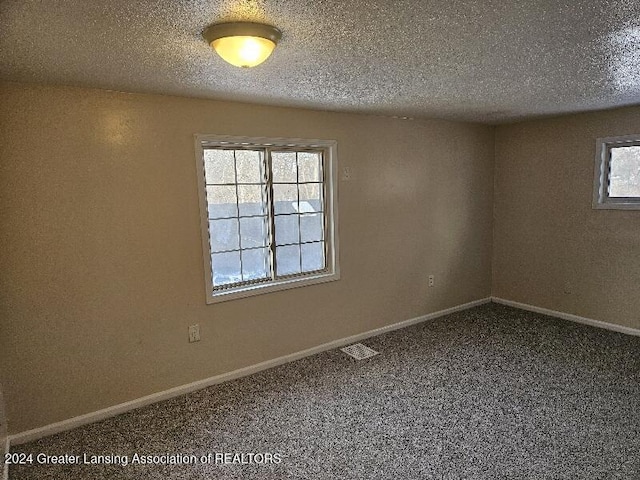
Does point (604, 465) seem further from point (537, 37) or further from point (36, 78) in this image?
point (36, 78)

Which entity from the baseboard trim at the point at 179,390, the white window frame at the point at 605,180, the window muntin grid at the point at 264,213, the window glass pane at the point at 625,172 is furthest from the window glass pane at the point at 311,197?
the window glass pane at the point at 625,172

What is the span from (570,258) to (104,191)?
4.42 meters

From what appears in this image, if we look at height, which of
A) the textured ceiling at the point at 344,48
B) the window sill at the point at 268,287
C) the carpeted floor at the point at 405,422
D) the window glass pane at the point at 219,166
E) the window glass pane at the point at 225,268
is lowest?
the carpeted floor at the point at 405,422

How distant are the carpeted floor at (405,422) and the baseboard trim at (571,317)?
0.93ft

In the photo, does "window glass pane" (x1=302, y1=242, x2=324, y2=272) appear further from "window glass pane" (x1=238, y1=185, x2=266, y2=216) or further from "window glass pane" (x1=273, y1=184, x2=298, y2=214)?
"window glass pane" (x1=238, y1=185, x2=266, y2=216)

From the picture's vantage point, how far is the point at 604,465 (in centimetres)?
205

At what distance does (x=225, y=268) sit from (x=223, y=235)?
0.89ft

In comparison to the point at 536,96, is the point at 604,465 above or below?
below

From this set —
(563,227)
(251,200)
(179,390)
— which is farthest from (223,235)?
(563,227)

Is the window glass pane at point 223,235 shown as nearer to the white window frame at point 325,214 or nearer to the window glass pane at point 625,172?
the white window frame at point 325,214

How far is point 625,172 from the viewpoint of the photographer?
382cm

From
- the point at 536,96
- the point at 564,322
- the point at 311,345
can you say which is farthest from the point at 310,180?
the point at 564,322

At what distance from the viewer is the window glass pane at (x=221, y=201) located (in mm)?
3082

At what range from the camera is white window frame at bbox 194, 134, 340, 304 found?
2916mm
